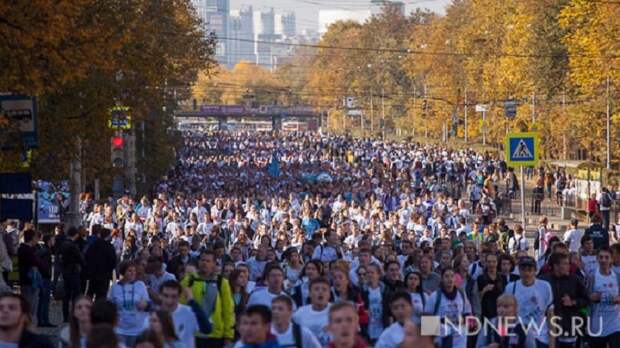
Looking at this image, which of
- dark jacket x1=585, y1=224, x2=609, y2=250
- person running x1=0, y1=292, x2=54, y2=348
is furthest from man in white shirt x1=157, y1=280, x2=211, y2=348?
dark jacket x1=585, y1=224, x2=609, y2=250

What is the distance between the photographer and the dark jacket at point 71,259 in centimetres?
2392

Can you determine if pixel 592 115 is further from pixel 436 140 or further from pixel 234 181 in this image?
pixel 436 140

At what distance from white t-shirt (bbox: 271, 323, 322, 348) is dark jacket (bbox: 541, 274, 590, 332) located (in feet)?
17.0

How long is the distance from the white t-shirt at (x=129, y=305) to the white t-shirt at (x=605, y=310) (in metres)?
4.76

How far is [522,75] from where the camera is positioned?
3211 inches

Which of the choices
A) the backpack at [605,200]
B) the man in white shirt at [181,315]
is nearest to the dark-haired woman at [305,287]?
the man in white shirt at [181,315]

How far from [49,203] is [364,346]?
1137 inches

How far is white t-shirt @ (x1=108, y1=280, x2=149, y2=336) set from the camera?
16.5m

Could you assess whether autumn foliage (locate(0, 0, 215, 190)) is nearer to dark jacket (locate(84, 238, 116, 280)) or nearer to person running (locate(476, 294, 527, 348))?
dark jacket (locate(84, 238, 116, 280))

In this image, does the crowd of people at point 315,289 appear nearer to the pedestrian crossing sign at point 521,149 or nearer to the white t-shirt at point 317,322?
the white t-shirt at point 317,322

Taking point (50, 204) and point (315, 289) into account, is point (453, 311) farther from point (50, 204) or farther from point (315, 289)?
point (50, 204)

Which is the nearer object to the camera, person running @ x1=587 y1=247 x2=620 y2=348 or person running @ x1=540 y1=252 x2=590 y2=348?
person running @ x1=540 y1=252 x2=590 y2=348

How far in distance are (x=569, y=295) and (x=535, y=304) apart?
4.50 ft

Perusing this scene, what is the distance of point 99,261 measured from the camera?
76.2ft
